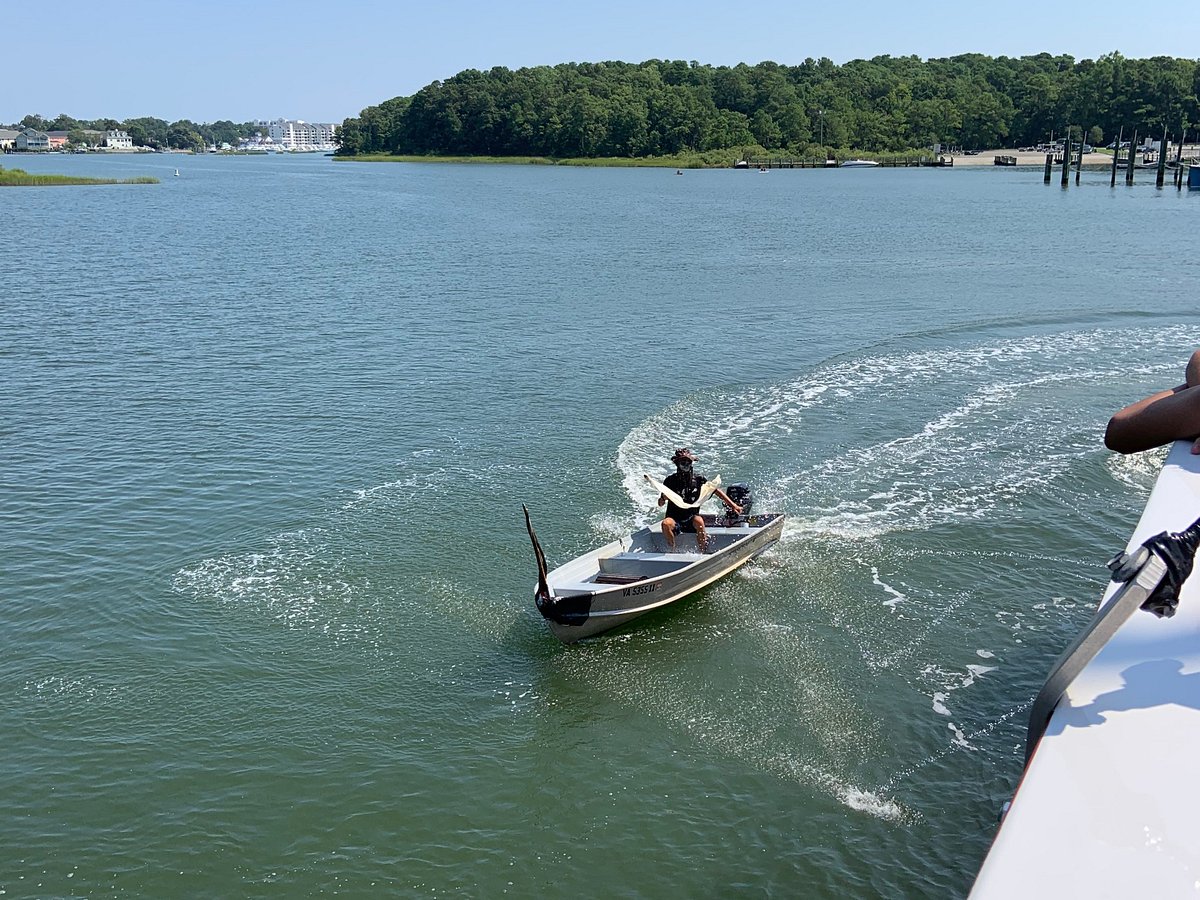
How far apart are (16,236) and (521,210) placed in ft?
147

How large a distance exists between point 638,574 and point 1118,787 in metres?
13.3

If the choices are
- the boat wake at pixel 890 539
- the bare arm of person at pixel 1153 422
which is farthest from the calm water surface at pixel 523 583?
the bare arm of person at pixel 1153 422

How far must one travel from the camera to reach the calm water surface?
14.5 meters

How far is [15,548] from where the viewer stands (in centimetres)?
→ 2320

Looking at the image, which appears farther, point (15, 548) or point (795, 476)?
point (795, 476)

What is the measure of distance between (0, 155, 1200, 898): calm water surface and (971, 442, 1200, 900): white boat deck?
5.89m

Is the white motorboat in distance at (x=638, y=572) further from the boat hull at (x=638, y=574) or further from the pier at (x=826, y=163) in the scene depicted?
the pier at (x=826, y=163)

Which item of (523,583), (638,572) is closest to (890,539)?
(638,572)

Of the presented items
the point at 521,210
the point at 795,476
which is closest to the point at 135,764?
the point at 795,476

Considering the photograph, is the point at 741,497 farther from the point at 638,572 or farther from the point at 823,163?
the point at 823,163

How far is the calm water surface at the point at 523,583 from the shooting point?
14500 mm

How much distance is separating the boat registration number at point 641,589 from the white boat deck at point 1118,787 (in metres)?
10.6

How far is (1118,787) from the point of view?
7.00m

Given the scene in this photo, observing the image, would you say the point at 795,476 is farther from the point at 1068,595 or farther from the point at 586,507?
the point at 1068,595
